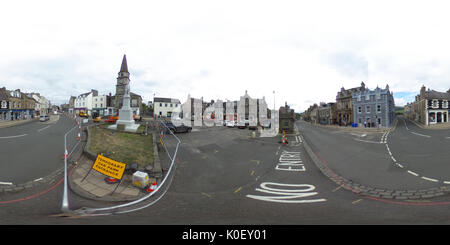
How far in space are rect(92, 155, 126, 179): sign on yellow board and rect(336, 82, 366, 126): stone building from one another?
4982 cm

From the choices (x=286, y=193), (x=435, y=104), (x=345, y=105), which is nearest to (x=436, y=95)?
(x=435, y=104)

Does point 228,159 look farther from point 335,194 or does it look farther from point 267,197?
point 335,194

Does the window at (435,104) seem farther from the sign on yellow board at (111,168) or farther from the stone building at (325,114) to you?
the sign on yellow board at (111,168)

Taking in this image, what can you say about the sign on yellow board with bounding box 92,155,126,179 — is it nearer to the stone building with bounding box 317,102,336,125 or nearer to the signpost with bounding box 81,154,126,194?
the signpost with bounding box 81,154,126,194

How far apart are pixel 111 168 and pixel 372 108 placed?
4964 centimetres

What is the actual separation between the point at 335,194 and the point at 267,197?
259 cm

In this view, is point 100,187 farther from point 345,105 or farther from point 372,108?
point 345,105

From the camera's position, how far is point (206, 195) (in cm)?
602

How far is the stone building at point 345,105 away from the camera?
41.6 metres

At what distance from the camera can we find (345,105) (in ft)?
144

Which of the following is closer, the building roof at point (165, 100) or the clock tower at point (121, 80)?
the clock tower at point (121, 80)

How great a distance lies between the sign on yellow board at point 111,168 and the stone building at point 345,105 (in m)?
49.8

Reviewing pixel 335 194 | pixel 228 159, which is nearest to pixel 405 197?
pixel 335 194

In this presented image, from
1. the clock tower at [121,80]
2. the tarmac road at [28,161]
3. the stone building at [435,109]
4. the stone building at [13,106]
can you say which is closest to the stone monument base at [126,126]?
the tarmac road at [28,161]
